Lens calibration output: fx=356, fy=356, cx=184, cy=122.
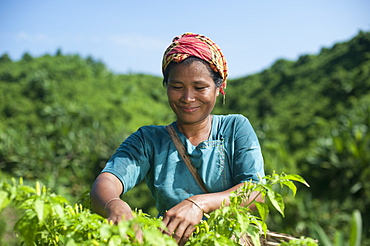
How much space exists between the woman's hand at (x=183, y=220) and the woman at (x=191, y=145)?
36cm

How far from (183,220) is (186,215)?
0.03 m

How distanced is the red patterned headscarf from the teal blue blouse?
13.7 inches

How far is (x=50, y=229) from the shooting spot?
114cm

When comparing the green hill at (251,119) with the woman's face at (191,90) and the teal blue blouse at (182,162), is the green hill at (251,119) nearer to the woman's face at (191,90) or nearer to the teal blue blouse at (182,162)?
the teal blue blouse at (182,162)

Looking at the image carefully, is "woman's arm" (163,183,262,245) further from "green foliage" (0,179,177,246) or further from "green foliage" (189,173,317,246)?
"green foliage" (0,179,177,246)

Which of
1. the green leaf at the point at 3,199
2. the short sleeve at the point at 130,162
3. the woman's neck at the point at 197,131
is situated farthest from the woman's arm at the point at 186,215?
the green leaf at the point at 3,199

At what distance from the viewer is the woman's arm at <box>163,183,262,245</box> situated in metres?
1.37

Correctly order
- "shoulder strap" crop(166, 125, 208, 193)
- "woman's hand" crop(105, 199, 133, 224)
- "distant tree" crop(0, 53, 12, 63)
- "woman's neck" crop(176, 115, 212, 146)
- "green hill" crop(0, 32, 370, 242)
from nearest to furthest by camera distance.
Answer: "woman's hand" crop(105, 199, 133, 224)
"shoulder strap" crop(166, 125, 208, 193)
"woman's neck" crop(176, 115, 212, 146)
"green hill" crop(0, 32, 370, 242)
"distant tree" crop(0, 53, 12, 63)

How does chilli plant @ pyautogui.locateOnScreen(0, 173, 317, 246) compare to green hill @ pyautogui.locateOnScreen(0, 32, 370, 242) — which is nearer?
chilli plant @ pyautogui.locateOnScreen(0, 173, 317, 246)

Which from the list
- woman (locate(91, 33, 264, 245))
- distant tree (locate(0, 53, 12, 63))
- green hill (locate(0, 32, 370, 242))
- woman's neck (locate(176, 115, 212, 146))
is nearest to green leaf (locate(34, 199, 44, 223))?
woman (locate(91, 33, 264, 245))

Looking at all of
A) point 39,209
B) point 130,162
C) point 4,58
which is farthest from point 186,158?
point 4,58

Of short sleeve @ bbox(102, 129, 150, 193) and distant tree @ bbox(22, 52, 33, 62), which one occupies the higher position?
distant tree @ bbox(22, 52, 33, 62)

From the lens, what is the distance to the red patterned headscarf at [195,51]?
1.79m

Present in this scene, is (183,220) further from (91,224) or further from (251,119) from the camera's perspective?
(251,119)
